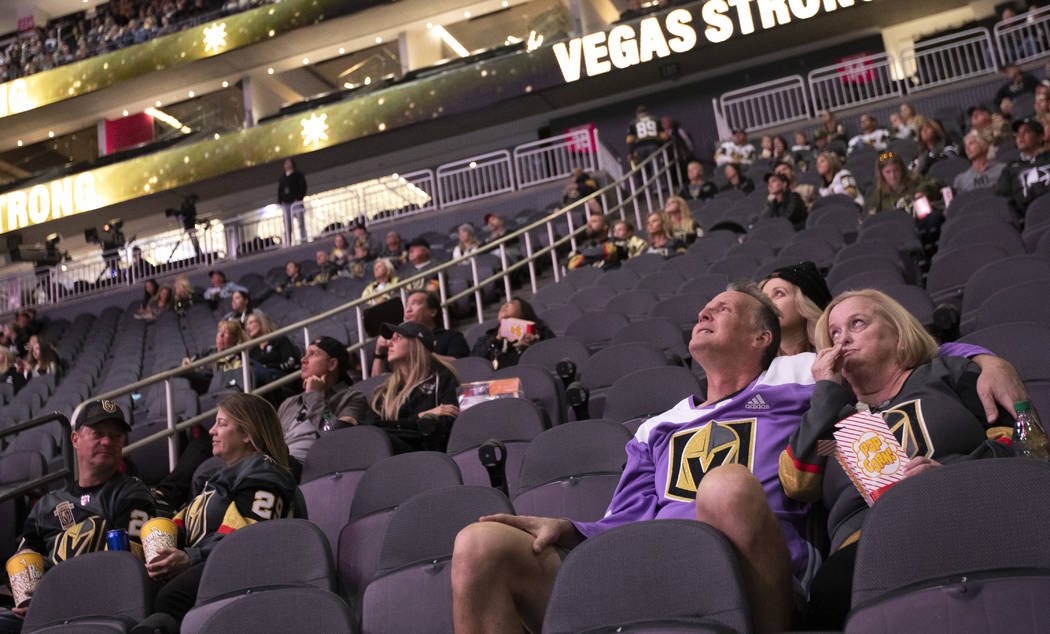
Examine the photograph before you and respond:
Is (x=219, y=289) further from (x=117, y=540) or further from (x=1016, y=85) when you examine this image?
(x=1016, y=85)

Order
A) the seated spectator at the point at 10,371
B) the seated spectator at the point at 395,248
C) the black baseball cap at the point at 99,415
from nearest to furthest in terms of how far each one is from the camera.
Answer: the black baseball cap at the point at 99,415, the seated spectator at the point at 10,371, the seated spectator at the point at 395,248

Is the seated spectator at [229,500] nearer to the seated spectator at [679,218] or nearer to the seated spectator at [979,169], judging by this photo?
the seated spectator at [679,218]

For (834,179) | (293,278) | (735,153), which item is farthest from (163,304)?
(834,179)

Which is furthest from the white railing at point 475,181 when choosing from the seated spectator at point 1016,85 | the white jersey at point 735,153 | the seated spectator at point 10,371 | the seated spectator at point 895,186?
the seated spectator at point 895,186

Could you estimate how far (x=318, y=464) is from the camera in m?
3.69

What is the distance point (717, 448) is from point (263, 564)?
1.37m

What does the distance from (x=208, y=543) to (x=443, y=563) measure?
0.98 meters

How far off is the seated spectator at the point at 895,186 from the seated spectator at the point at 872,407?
4.79 meters

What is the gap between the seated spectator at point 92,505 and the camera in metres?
3.43

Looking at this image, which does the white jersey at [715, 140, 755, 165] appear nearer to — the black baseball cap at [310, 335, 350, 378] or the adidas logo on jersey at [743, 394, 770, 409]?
the black baseball cap at [310, 335, 350, 378]

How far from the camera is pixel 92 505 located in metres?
3.52

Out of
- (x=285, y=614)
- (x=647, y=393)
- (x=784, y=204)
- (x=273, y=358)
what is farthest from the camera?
(x=784, y=204)

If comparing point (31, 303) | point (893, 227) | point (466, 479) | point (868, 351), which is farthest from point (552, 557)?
point (31, 303)

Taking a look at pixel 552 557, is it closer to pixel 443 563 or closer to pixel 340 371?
pixel 443 563
